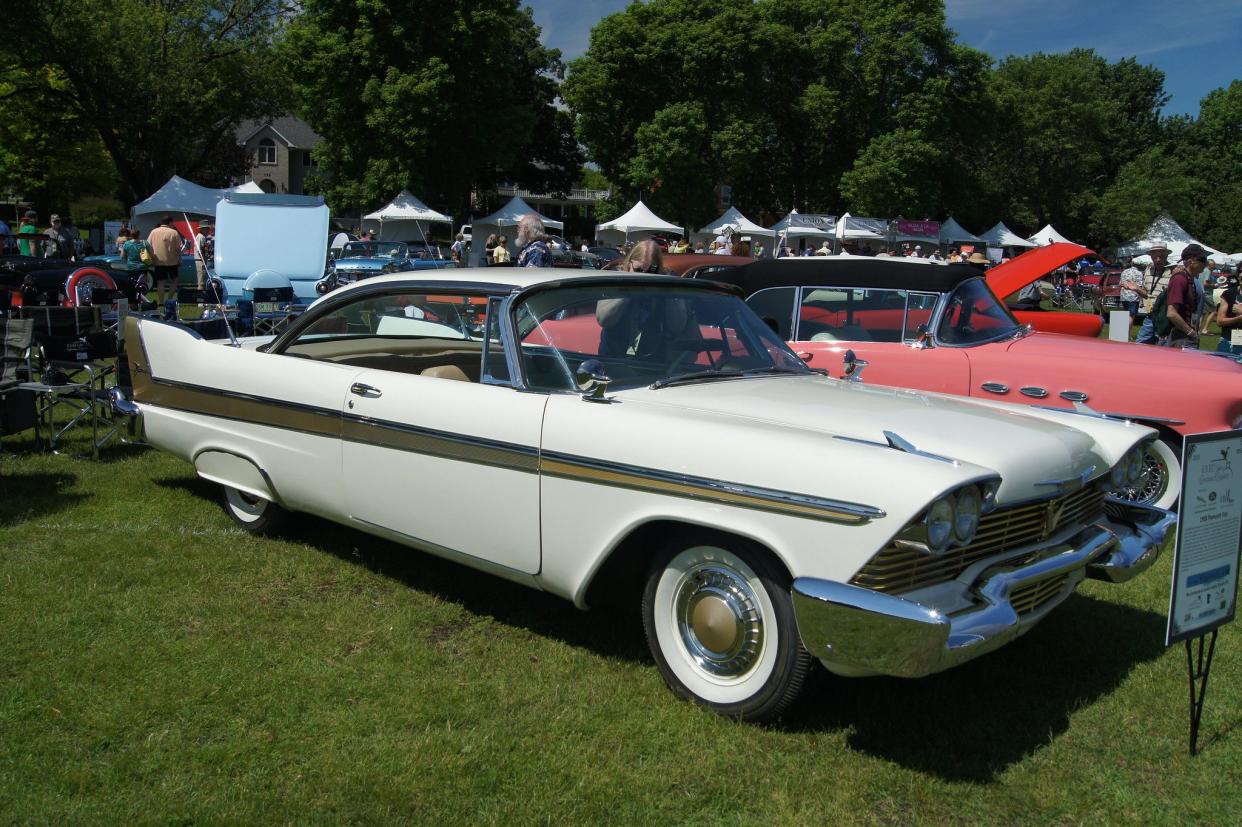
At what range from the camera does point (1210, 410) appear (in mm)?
5852

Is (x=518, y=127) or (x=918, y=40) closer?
(x=518, y=127)

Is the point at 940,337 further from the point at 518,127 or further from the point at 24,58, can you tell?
the point at 518,127

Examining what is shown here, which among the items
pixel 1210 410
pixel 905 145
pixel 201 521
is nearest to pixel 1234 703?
pixel 1210 410

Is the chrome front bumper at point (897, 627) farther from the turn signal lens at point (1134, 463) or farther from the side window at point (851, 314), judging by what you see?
the side window at point (851, 314)

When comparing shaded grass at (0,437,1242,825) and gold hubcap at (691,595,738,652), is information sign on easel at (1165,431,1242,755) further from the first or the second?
gold hubcap at (691,595,738,652)

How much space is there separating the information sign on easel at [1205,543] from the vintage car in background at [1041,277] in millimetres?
5742

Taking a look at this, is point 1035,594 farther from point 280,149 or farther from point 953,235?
point 280,149

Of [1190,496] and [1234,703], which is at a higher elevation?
[1190,496]

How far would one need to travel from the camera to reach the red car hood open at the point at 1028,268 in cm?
915

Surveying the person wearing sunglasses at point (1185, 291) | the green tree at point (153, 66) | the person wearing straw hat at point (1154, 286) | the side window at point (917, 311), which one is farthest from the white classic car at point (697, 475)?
the green tree at point (153, 66)

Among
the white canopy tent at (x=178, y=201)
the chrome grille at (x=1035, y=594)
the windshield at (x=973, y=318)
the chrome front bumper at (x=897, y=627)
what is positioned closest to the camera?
the chrome front bumper at (x=897, y=627)

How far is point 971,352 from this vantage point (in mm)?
6578

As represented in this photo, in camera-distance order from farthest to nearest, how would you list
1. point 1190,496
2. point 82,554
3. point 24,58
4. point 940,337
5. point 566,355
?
point 24,58 < point 940,337 < point 82,554 < point 566,355 < point 1190,496

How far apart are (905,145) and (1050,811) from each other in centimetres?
4574
